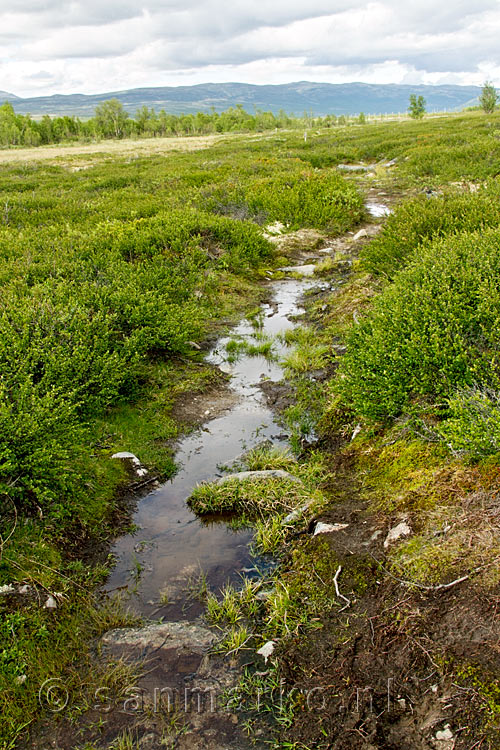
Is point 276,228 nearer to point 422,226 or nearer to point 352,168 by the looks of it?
point 422,226

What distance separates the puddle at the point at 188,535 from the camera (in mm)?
4512

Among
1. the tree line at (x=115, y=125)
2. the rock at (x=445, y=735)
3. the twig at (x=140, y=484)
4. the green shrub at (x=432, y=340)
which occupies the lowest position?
the twig at (x=140, y=484)

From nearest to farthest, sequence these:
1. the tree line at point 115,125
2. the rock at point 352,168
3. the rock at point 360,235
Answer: the rock at point 360,235
the rock at point 352,168
the tree line at point 115,125

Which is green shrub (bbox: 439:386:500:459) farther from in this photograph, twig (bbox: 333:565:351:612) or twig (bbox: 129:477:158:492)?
twig (bbox: 129:477:158:492)

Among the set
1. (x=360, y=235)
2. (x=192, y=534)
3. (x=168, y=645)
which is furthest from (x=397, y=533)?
(x=360, y=235)

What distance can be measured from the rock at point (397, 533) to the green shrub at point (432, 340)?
57.8 inches

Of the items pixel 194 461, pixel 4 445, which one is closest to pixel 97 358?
pixel 194 461

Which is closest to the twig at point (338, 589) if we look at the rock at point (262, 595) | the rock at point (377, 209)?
the rock at point (262, 595)

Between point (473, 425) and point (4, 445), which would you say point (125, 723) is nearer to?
point (4, 445)

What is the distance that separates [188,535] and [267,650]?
6.05 feet

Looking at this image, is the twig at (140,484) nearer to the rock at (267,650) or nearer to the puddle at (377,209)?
the rock at (267,650)

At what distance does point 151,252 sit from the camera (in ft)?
41.4

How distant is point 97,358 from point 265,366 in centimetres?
340

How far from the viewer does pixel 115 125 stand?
97.2 metres
